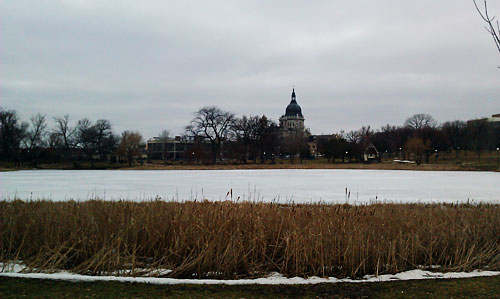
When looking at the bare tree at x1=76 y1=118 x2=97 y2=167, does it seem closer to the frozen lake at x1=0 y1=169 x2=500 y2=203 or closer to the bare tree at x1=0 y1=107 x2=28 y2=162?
the bare tree at x1=0 y1=107 x2=28 y2=162

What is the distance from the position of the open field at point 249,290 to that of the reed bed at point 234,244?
2.58 ft

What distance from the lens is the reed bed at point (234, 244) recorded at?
7.50 m

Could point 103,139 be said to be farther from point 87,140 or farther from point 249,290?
point 249,290

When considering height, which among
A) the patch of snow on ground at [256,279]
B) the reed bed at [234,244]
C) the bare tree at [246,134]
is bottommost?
the patch of snow on ground at [256,279]

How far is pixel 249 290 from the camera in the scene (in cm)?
623

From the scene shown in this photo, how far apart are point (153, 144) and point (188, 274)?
145m

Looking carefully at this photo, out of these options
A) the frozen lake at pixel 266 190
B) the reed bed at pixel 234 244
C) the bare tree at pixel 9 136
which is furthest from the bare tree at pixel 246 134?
the reed bed at pixel 234 244

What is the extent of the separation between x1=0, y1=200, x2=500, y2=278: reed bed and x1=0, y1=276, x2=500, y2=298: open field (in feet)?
2.58

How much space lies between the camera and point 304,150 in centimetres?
11050

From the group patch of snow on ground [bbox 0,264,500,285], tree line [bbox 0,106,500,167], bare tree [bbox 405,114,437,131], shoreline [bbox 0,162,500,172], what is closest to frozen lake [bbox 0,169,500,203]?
patch of snow on ground [bbox 0,264,500,285]

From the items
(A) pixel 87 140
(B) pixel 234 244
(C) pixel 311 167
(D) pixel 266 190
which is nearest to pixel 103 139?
(A) pixel 87 140

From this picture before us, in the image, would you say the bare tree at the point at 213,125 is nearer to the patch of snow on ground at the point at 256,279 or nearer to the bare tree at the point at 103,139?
the bare tree at the point at 103,139

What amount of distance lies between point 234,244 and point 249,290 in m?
1.48

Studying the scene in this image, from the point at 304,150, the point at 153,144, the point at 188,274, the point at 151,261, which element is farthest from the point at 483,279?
the point at 153,144
